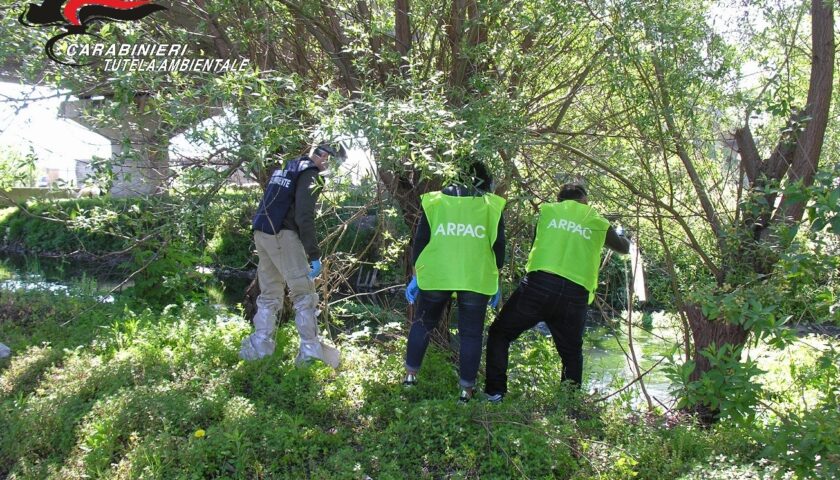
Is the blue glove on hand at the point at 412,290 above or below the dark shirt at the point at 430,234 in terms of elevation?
below

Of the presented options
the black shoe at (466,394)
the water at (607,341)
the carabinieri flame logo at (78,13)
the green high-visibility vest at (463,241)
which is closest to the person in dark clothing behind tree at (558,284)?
the black shoe at (466,394)

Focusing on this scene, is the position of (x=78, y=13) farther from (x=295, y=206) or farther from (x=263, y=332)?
(x=263, y=332)

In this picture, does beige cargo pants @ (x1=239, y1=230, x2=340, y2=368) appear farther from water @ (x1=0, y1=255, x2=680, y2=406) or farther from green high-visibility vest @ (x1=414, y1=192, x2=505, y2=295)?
water @ (x1=0, y1=255, x2=680, y2=406)

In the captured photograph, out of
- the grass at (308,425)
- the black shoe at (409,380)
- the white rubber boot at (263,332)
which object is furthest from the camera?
the white rubber boot at (263,332)

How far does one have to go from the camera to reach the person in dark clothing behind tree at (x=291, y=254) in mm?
5156

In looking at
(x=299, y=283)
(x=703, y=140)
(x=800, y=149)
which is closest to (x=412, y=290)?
(x=299, y=283)

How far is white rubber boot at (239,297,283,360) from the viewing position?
5.61m

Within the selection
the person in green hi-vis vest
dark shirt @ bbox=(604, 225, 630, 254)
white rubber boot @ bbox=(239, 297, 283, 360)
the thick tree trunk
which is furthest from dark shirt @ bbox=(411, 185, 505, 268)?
the thick tree trunk

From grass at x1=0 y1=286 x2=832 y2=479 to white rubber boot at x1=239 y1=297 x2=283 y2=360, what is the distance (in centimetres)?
10

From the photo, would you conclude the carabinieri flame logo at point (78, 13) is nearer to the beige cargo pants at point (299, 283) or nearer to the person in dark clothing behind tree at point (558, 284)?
the beige cargo pants at point (299, 283)

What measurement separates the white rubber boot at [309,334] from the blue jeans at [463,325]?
838mm

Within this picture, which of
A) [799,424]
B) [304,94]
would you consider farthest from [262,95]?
[799,424]

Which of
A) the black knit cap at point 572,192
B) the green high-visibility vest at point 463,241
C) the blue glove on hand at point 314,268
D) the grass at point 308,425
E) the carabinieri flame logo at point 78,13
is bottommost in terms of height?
the grass at point 308,425

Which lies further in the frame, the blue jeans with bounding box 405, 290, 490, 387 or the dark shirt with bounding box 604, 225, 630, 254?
the dark shirt with bounding box 604, 225, 630, 254
